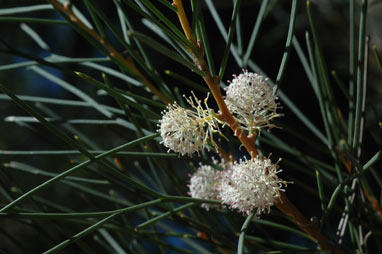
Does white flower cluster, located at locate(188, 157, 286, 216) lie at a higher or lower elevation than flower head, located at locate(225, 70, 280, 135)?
lower

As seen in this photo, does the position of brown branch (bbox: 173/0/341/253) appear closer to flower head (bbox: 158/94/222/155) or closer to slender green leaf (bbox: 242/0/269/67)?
flower head (bbox: 158/94/222/155)

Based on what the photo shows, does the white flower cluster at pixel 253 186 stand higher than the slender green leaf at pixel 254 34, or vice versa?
the slender green leaf at pixel 254 34

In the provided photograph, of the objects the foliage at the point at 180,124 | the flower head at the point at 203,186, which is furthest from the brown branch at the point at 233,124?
the flower head at the point at 203,186

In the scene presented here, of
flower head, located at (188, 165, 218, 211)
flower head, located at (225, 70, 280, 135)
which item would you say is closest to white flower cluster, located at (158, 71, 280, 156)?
flower head, located at (225, 70, 280, 135)

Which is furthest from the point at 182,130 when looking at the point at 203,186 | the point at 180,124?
the point at 203,186

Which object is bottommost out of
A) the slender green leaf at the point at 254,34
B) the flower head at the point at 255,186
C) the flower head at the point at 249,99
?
the flower head at the point at 255,186

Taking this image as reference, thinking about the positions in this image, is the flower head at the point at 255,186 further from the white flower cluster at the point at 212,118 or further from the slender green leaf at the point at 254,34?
the slender green leaf at the point at 254,34
